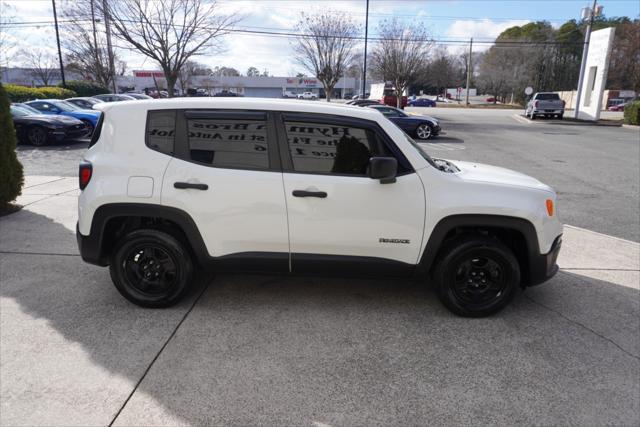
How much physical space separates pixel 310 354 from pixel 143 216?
177 cm

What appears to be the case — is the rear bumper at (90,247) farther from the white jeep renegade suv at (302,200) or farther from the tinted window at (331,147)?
the tinted window at (331,147)

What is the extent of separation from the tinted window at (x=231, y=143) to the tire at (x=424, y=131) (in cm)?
1618

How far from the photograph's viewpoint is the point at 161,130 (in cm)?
354

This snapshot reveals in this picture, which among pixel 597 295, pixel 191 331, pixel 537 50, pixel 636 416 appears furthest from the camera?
pixel 537 50

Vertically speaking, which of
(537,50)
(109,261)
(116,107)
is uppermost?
(537,50)

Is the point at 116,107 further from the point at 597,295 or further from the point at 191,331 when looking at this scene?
the point at 597,295

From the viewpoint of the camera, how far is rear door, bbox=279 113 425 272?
3406 millimetres

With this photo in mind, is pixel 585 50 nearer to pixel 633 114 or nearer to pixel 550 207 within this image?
pixel 633 114

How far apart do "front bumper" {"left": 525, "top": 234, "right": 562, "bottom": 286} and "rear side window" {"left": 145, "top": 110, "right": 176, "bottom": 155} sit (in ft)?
10.1

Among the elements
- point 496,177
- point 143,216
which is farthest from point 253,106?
point 496,177

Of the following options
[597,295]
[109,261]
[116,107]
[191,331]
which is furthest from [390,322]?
[116,107]

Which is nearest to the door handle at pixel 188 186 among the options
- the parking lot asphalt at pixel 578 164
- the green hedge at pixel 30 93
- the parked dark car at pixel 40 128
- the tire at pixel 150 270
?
the tire at pixel 150 270

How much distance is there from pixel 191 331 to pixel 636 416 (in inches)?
118

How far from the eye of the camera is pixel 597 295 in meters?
4.14
